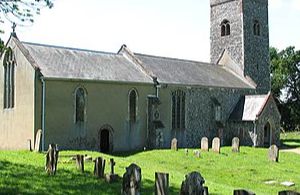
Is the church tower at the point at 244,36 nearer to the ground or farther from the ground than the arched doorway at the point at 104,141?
farther from the ground

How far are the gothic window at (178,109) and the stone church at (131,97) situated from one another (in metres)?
0.08

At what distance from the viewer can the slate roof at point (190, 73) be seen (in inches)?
1305

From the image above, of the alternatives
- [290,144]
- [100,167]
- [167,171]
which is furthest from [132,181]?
[290,144]

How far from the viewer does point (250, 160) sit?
79.3 feet

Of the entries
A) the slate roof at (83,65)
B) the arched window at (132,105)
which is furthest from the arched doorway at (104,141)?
the slate roof at (83,65)

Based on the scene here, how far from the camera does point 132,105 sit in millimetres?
29938

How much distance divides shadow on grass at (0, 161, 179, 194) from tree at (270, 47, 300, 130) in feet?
173

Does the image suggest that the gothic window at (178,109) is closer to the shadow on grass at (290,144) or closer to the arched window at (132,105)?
the arched window at (132,105)

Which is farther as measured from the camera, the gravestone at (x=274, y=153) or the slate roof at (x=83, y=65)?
the slate roof at (x=83, y=65)

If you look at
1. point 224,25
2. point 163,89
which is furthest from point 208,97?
point 224,25

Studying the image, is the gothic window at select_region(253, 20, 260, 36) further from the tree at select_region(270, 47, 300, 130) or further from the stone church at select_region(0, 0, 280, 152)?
the tree at select_region(270, 47, 300, 130)

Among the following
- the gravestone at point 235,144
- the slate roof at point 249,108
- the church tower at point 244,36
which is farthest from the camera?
the church tower at point 244,36

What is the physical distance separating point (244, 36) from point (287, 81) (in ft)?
89.2

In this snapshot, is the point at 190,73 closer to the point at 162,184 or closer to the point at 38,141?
the point at 38,141
